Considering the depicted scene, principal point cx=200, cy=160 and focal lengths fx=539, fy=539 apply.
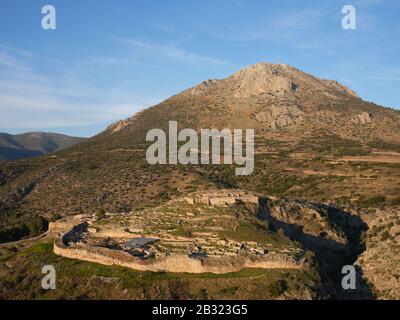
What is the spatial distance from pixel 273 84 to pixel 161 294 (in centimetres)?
10846

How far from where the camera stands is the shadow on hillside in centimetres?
2667

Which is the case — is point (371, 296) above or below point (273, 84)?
below

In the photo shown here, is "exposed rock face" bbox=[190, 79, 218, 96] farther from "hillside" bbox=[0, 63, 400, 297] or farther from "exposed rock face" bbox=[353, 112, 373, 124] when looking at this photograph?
"exposed rock face" bbox=[353, 112, 373, 124]

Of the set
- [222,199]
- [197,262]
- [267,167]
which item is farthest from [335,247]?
[267,167]

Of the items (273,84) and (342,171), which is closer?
(342,171)

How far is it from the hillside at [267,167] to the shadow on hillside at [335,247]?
0.12 m

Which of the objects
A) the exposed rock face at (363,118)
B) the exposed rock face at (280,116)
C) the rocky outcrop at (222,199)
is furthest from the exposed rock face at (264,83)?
the rocky outcrop at (222,199)

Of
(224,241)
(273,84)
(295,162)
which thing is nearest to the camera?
(224,241)

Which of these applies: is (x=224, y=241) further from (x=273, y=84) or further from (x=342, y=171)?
(x=273, y=84)

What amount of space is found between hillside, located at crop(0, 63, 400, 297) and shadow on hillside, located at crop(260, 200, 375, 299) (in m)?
0.12

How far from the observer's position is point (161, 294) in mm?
23250

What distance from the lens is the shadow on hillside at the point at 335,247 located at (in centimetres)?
2667
